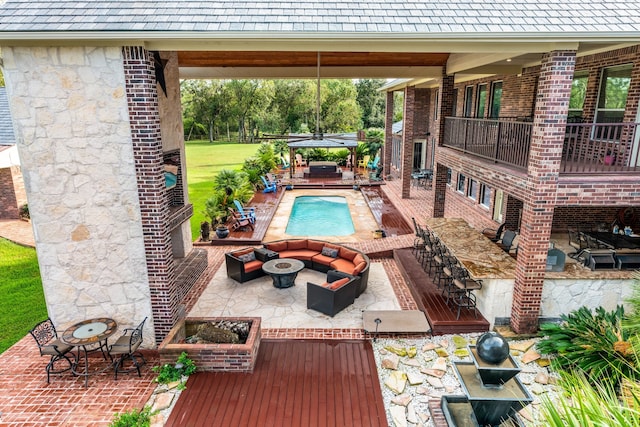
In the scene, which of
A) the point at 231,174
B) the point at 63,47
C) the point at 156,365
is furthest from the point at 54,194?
the point at 231,174

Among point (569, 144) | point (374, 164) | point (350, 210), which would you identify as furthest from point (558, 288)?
point (374, 164)

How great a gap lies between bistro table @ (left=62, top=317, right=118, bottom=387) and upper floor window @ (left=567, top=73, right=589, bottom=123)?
39.5ft

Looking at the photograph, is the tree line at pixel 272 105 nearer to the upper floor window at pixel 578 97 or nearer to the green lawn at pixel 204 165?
the green lawn at pixel 204 165

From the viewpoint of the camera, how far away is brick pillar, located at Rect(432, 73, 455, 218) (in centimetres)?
1314

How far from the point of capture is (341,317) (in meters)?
8.88

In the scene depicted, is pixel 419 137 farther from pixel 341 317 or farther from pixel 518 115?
pixel 341 317

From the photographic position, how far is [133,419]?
5836mm

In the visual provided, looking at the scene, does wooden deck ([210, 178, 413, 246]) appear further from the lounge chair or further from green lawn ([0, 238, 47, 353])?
green lawn ([0, 238, 47, 353])

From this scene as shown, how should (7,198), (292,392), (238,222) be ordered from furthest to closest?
(7,198) < (238,222) < (292,392)

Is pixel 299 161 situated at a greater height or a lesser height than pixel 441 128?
lesser

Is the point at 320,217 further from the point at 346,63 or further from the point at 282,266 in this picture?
the point at 282,266

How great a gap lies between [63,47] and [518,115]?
12383mm

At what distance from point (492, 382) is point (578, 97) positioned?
9.87 meters

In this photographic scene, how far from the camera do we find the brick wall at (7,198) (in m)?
16.8
